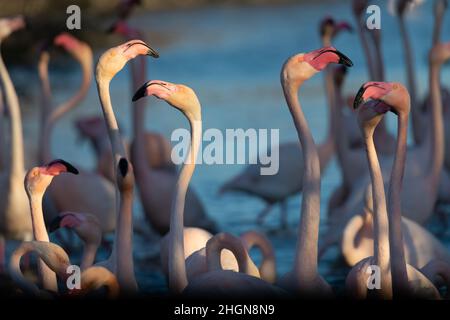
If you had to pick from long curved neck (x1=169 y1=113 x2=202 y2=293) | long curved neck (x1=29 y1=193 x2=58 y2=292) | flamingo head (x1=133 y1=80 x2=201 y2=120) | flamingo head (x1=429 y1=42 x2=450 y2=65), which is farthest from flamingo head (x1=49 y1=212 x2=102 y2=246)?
flamingo head (x1=429 y1=42 x2=450 y2=65)

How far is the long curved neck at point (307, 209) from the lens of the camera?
6238 millimetres

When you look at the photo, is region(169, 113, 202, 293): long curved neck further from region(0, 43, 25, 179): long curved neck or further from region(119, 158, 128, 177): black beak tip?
region(0, 43, 25, 179): long curved neck

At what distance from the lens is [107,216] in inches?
361

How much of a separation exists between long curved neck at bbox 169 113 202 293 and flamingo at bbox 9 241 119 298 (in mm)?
241

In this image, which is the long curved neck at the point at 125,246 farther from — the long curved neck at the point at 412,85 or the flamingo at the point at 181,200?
the long curved neck at the point at 412,85

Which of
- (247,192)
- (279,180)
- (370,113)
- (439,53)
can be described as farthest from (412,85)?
(370,113)

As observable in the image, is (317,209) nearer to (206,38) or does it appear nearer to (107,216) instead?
(107,216)

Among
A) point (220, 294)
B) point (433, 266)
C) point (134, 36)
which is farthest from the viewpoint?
point (134, 36)

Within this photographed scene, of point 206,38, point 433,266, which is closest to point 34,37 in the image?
point 206,38

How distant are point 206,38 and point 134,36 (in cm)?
826

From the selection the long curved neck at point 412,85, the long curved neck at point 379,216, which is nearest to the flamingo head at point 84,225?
the long curved neck at point 379,216

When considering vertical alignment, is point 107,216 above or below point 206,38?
below

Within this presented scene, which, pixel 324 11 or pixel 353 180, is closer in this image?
pixel 353 180
